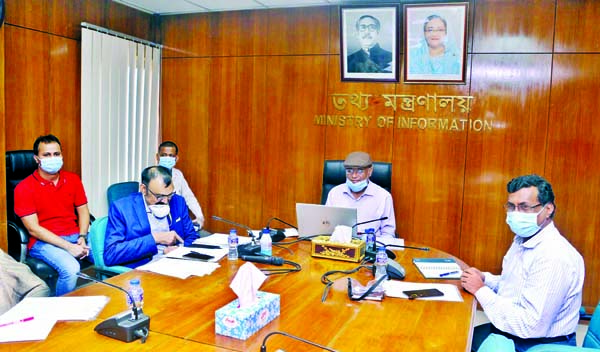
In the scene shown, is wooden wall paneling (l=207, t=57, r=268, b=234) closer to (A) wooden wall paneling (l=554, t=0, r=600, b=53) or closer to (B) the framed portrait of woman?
(B) the framed portrait of woman

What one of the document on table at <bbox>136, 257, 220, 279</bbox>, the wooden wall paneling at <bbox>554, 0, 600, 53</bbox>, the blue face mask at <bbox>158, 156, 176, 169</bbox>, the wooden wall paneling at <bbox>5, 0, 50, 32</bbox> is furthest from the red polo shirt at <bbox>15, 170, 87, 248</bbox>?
the wooden wall paneling at <bbox>554, 0, 600, 53</bbox>

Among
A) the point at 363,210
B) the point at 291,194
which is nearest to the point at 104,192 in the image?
the point at 291,194

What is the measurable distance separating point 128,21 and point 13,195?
2.18m

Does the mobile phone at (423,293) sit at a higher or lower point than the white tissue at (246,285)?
lower

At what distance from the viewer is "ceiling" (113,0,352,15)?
4840 mm

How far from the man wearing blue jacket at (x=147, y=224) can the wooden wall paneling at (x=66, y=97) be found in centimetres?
172

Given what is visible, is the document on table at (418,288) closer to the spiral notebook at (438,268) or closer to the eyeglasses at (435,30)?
the spiral notebook at (438,268)

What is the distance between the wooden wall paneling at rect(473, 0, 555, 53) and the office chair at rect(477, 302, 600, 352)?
289cm

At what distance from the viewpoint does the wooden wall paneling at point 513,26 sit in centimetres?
430

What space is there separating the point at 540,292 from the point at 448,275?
23.1 inches

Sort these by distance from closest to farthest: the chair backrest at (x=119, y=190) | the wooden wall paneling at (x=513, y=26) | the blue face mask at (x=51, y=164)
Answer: the blue face mask at (x=51, y=164) → the wooden wall paneling at (x=513, y=26) → the chair backrest at (x=119, y=190)

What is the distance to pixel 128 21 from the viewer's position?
5.16 m

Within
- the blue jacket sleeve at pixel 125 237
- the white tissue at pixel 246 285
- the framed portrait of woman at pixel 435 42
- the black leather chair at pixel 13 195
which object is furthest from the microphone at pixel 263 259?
the framed portrait of woman at pixel 435 42

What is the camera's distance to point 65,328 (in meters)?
1.89
